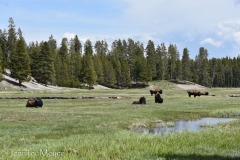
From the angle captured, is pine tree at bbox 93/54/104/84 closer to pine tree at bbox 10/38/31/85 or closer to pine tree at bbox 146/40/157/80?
pine tree at bbox 146/40/157/80

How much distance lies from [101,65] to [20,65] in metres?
47.7

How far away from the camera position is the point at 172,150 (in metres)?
11.0

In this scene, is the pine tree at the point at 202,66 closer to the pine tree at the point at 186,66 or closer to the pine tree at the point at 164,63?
the pine tree at the point at 186,66

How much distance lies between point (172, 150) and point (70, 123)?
11541mm

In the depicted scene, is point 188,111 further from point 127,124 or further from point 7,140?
point 7,140

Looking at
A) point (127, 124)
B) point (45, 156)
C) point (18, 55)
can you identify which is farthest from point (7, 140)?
point (18, 55)

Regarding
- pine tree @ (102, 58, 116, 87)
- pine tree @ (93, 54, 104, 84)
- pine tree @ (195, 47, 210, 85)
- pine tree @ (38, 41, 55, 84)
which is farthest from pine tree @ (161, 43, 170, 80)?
pine tree @ (38, 41, 55, 84)

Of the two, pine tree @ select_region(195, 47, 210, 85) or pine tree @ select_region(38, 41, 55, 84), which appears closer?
pine tree @ select_region(38, 41, 55, 84)

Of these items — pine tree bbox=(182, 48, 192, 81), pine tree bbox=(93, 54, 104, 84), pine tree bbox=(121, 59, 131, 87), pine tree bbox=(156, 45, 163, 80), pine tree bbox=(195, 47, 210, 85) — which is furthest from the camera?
pine tree bbox=(195, 47, 210, 85)

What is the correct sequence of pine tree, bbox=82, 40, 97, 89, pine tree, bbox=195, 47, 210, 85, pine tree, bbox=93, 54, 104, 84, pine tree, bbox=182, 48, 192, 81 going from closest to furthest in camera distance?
pine tree, bbox=82, 40, 97, 89 → pine tree, bbox=93, 54, 104, 84 → pine tree, bbox=182, 48, 192, 81 → pine tree, bbox=195, 47, 210, 85

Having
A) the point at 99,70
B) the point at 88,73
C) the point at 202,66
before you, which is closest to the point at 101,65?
the point at 99,70

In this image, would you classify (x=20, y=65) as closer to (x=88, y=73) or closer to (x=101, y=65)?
(x=88, y=73)

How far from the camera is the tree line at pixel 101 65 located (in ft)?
341

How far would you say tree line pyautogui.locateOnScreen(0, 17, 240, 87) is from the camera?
10381cm
